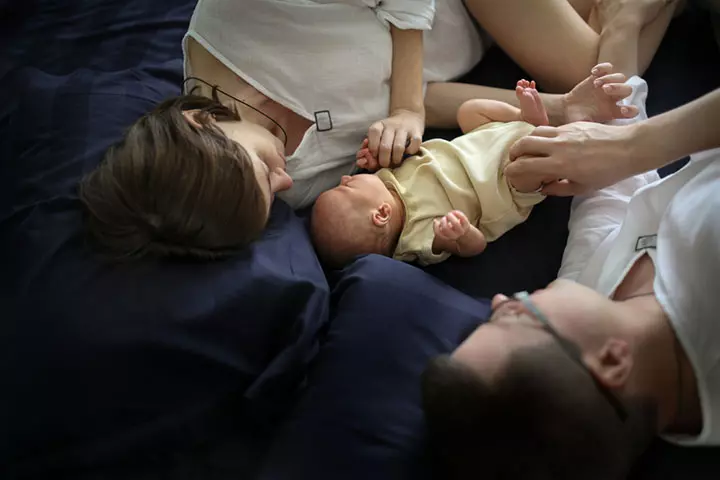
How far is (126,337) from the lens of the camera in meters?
0.80

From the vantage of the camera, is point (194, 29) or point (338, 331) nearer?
point (338, 331)

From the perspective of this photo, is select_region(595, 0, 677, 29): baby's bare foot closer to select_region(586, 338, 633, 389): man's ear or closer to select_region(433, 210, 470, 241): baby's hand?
select_region(433, 210, 470, 241): baby's hand

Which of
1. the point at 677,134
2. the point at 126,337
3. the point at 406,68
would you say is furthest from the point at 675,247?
the point at 126,337

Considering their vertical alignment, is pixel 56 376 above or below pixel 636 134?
below

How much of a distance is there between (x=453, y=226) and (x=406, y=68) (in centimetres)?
36

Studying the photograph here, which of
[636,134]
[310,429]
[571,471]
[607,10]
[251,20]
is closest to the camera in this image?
[571,471]

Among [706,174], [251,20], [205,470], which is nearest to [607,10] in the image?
[706,174]

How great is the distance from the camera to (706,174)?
86 cm

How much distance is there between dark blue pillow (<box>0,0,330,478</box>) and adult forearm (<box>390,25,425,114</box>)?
0.38 metres

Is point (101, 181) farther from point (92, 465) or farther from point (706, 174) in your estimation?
point (706, 174)

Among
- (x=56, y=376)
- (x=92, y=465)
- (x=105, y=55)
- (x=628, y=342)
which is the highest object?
(x=628, y=342)

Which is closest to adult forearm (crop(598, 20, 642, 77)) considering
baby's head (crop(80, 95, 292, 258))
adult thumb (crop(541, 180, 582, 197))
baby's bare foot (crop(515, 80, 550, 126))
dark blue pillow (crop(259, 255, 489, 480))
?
baby's bare foot (crop(515, 80, 550, 126))

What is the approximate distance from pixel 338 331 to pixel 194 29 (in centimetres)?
62

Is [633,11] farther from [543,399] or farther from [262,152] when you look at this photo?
[543,399]
